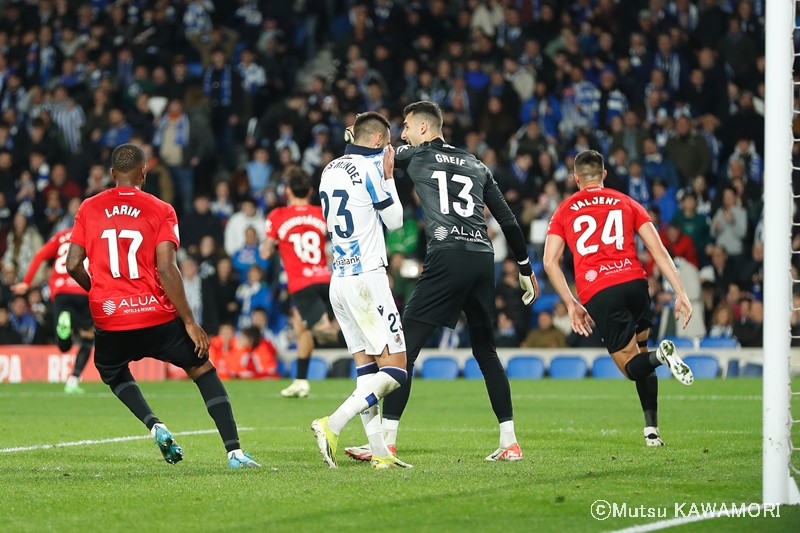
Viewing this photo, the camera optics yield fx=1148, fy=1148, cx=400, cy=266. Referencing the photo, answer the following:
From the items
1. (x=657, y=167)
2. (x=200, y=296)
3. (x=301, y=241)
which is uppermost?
(x=657, y=167)

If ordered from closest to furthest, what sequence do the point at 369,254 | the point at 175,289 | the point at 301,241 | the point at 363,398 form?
1. the point at 363,398
2. the point at 175,289
3. the point at 369,254
4. the point at 301,241

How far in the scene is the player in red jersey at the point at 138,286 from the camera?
24.8 feet

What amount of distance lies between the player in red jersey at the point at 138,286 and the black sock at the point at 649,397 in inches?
128

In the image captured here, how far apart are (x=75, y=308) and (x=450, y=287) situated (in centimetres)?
989

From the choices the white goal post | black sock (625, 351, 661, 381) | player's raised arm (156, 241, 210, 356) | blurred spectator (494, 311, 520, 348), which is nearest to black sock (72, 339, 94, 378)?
blurred spectator (494, 311, 520, 348)

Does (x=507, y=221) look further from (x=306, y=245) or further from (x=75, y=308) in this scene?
(x=75, y=308)

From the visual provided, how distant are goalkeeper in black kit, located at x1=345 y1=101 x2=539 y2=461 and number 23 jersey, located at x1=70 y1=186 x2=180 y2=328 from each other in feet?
5.57

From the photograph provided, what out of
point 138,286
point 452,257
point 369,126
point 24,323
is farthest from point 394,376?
point 24,323

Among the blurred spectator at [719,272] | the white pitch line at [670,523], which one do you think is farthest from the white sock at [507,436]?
the blurred spectator at [719,272]

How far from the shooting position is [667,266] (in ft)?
28.7

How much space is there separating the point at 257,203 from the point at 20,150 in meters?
5.48

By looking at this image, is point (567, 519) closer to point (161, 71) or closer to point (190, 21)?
point (161, 71)

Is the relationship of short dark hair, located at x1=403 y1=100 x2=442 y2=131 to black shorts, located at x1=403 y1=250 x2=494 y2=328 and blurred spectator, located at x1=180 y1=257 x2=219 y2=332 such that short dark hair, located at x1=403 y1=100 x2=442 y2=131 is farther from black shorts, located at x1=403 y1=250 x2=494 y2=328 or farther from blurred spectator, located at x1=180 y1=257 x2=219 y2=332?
blurred spectator, located at x1=180 y1=257 x2=219 y2=332

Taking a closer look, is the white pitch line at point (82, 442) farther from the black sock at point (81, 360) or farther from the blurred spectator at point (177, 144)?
the blurred spectator at point (177, 144)
